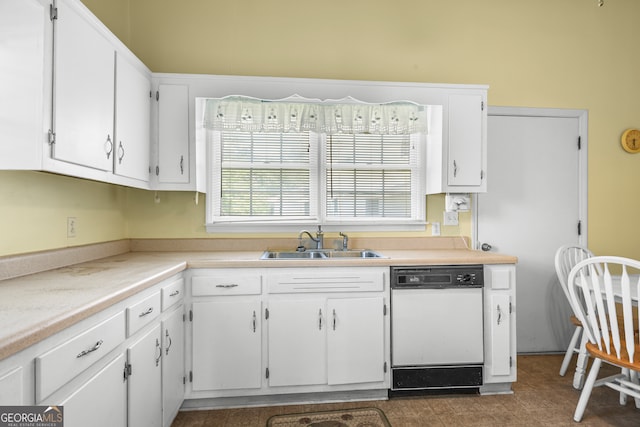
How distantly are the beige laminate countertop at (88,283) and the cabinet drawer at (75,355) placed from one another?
68 millimetres

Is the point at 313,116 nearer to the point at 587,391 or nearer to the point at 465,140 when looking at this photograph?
the point at 465,140

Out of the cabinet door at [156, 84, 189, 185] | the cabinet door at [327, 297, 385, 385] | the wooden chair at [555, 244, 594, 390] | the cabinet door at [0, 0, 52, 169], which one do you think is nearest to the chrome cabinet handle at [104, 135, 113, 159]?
the cabinet door at [0, 0, 52, 169]

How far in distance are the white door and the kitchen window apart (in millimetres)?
697

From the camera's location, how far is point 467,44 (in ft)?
10.1

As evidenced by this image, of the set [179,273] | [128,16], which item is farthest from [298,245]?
[128,16]

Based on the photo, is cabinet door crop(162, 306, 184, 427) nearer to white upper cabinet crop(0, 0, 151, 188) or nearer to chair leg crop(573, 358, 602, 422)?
white upper cabinet crop(0, 0, 151, 188)

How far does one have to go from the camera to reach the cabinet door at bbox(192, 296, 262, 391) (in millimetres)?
2197

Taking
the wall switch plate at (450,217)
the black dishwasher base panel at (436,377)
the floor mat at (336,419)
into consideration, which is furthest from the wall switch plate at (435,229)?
the floor mat at (336,419)

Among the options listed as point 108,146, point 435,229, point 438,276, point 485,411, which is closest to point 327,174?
point 435,229

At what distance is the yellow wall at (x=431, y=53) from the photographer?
284 cm

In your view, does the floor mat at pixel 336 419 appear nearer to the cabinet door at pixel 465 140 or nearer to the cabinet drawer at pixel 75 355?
the cabinet drawer at pixel 75 355

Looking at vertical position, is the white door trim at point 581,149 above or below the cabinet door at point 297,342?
above

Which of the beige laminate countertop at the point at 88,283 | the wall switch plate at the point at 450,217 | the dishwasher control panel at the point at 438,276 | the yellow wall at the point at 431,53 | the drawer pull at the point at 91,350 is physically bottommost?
the drawer pull at the point at 91,350

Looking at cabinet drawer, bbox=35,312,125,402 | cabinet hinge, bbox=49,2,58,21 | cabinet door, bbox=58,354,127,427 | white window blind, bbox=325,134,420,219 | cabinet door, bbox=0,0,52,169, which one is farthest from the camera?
white window blind, bbox=325,134,420,219
